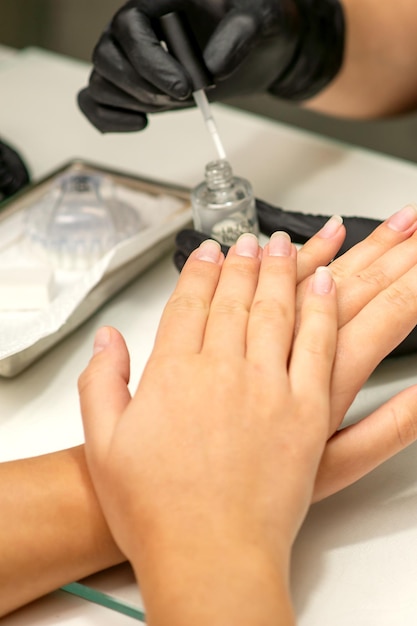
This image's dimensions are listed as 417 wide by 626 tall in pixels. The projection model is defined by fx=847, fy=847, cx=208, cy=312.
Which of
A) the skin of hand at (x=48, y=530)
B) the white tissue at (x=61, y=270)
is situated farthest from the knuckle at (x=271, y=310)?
the white tissue at (x=61, y=270)

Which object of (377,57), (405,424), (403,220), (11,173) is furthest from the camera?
(377,57)

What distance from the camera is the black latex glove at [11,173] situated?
0.93 meters

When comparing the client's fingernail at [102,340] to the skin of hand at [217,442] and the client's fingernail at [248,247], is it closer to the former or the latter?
the skin of hand at [217,442]

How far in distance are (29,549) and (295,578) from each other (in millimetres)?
164

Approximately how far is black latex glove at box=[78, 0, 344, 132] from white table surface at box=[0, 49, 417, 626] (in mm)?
105

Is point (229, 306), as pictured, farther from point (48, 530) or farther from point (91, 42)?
point (91, 42)

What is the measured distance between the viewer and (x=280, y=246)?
1.98 ft

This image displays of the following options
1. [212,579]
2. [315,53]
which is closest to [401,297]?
[212,579]

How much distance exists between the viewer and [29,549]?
52 centimetres

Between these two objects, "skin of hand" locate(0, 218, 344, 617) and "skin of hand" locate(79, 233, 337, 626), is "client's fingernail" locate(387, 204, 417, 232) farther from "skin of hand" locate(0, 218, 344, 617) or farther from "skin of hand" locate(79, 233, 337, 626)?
"skin of hand" locate(0, 218, 344, 617)

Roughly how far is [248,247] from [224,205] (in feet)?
0.41

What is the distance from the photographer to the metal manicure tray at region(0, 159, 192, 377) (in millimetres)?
707

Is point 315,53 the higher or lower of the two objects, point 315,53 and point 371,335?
the higher

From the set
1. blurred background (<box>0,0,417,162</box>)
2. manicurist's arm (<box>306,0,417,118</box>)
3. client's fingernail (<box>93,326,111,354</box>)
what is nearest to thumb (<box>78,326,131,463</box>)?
client's fingernail (<box>93,326,111,354</box>)
